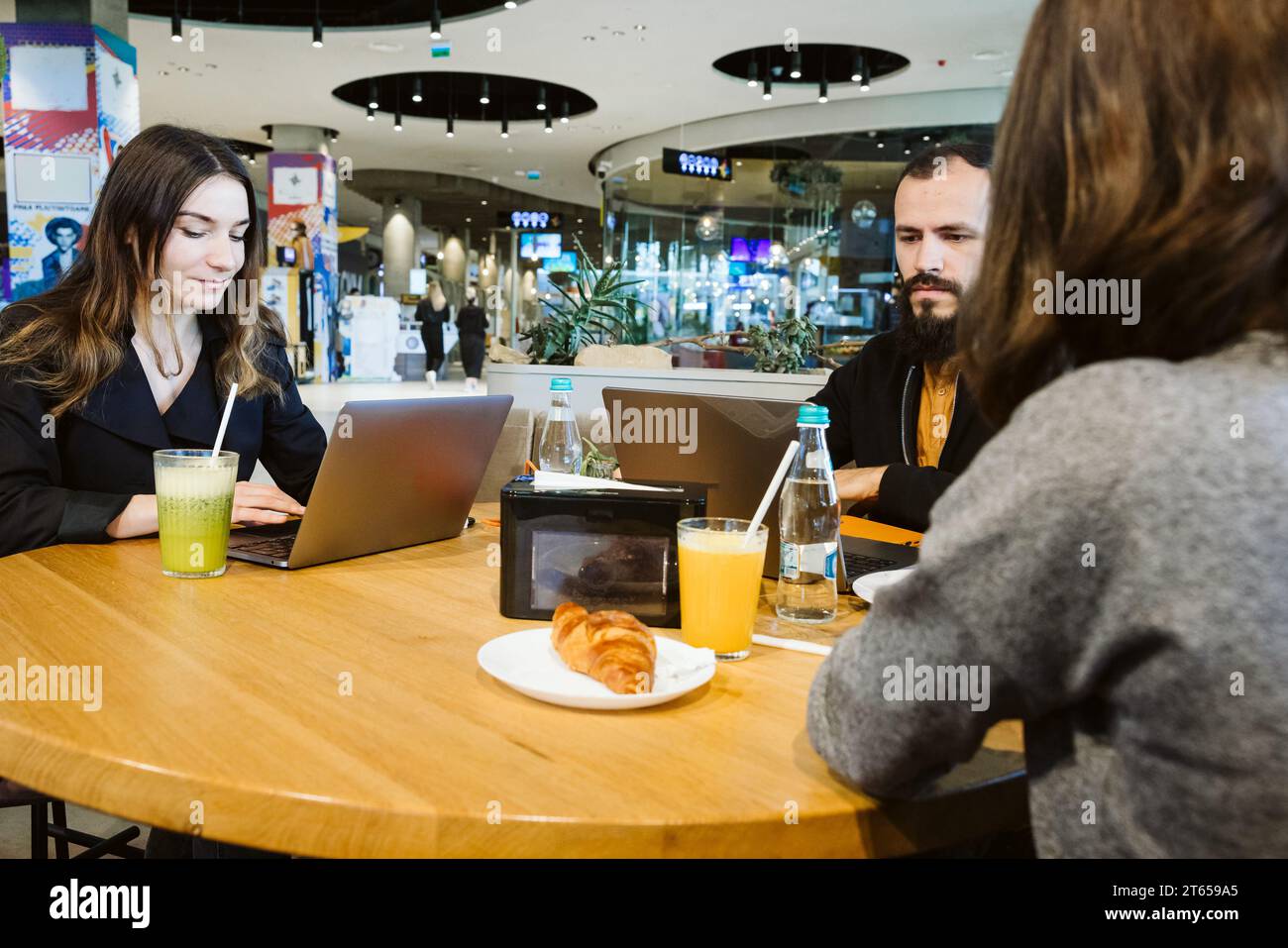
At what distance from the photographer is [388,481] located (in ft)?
4.90

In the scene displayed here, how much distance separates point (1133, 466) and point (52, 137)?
828cm

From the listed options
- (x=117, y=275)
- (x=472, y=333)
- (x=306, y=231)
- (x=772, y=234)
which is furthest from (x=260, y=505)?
(x=472, y=333)

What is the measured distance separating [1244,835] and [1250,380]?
0.28m

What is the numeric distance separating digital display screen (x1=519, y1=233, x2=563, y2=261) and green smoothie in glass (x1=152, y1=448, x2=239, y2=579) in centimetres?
2144

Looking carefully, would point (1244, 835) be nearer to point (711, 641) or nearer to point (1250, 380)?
point (1250, 380)

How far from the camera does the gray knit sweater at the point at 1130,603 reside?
0.57 m

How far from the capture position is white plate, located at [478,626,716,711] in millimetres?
934

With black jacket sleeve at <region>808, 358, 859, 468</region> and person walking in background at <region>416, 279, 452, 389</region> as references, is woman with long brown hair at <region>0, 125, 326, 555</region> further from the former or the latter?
person walking in background at <region>416, 279, 452, 389</region>

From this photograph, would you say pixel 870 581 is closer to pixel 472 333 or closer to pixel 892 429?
pixel 892 429

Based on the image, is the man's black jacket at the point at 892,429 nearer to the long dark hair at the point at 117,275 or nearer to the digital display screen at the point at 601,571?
the digital display screen at the point at 601,571

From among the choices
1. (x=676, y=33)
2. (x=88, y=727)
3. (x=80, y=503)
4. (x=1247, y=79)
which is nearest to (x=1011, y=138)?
(x=1247, y=79)

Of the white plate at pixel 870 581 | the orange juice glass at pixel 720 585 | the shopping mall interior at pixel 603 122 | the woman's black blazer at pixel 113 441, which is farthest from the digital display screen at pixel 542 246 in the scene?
the orange juice glass at pixel 720 585

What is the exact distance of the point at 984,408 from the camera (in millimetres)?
744

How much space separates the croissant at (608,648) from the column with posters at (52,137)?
7.29 meters
